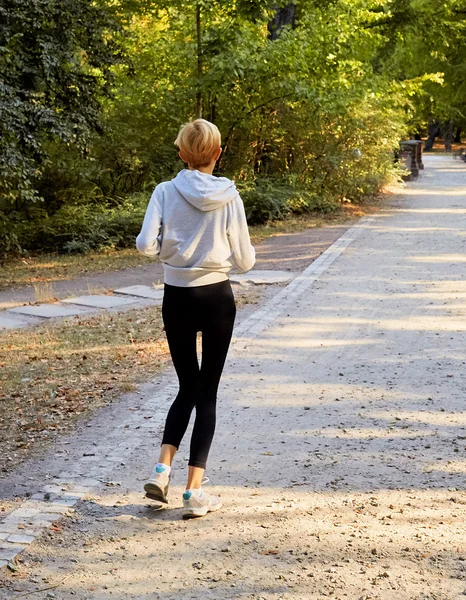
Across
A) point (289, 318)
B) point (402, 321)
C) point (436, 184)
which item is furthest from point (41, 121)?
point (436, 184)

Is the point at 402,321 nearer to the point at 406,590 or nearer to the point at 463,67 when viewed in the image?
the point at 406,590

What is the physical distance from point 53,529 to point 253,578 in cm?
103

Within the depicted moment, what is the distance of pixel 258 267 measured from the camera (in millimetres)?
13742

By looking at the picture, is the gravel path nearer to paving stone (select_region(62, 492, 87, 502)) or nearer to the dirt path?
paving stone (select_region(62, 492, 87, 502))

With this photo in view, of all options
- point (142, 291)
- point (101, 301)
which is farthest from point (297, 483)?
point (142, 291)

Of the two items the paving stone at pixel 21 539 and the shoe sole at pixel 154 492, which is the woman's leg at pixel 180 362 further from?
the paving stone at pixel 21 539

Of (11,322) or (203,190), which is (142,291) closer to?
(11,322)

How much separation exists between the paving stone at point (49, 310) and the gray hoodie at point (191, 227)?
5949 mm

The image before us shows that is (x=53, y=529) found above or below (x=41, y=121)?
below

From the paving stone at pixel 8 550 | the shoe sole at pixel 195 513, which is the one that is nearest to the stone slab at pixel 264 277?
the shoe sole at pixel 195 513

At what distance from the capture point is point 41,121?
12172 millimetres

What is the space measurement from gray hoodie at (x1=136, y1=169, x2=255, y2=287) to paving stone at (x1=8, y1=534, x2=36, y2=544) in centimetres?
130

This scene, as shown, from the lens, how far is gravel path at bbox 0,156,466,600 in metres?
3.66

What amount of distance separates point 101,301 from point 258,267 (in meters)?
3.40
